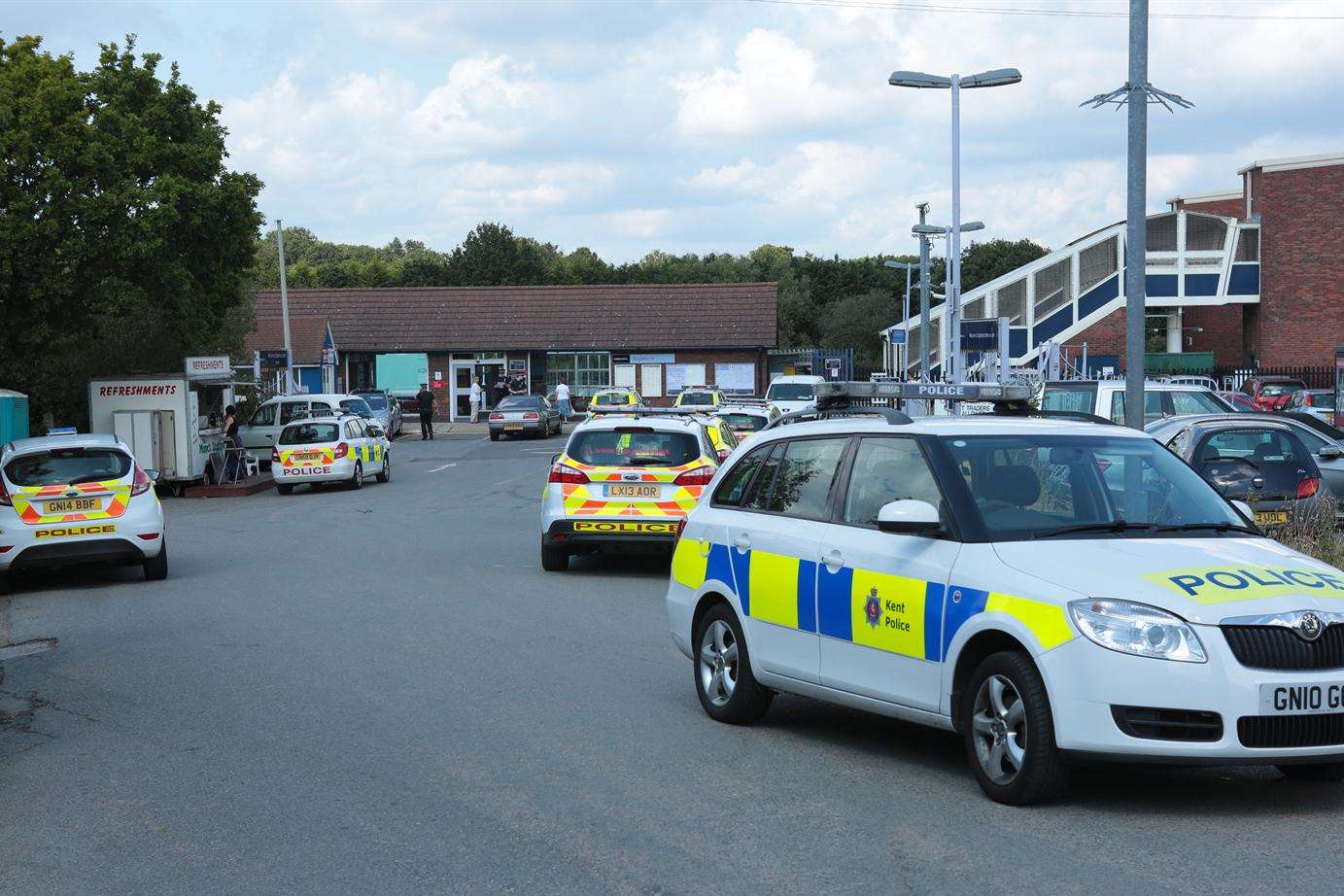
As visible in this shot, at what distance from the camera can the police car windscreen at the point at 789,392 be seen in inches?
1544

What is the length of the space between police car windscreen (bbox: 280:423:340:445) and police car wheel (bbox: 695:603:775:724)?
22273mm

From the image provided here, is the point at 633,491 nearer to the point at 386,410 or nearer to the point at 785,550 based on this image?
the point at 785,550

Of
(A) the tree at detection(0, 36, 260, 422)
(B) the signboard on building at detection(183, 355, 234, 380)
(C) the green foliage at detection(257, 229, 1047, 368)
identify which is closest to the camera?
(A) the tree at detection(0, 36, 260, 422)

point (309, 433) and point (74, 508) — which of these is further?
point (309, 433)

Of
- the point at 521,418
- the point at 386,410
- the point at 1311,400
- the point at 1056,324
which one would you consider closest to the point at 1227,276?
the point at 1056,324

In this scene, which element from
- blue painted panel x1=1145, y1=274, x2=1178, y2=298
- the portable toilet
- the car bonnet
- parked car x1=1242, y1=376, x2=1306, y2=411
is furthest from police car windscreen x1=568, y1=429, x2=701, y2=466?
blue painted panel x1=1145, y1=274, x2=1178, y2=298

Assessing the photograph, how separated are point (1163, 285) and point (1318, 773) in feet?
193

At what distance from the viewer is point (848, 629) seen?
7.41 m

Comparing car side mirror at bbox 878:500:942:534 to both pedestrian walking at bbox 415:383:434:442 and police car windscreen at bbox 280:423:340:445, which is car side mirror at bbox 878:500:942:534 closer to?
police car windscreen at bbox 280:423:340:445

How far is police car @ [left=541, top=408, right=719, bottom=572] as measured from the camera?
15.5 m

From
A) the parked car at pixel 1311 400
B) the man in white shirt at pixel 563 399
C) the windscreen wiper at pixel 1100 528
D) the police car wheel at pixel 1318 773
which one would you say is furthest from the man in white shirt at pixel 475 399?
the police car wheel at pixel 1318 773

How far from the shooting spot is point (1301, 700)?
594 centimetres

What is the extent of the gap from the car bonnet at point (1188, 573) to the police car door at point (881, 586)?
479 mm

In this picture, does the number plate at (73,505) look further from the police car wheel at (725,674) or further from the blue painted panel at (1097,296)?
the blue painted panel at (1097,296)
